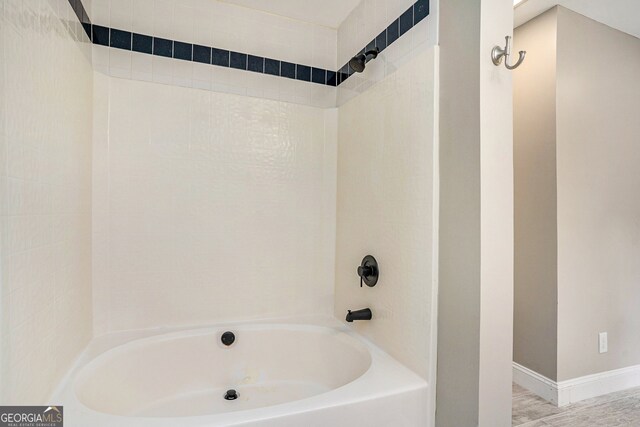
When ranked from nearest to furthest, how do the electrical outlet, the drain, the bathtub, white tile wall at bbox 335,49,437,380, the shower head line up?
1. the bathtub
2. white tile wall at bbox 335,49,437,380
3. the shower head
4. the drain
5. the electrical outlet

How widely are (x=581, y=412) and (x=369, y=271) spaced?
5.40 ft

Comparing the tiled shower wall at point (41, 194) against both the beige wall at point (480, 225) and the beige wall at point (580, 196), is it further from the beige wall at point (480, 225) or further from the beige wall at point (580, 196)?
the beige wall at point (580, 196)

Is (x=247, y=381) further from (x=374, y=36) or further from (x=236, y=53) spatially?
(x=374, y=36)

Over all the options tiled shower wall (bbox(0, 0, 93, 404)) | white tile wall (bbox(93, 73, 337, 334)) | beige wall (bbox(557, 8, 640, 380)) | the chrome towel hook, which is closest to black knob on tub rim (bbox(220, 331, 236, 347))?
white tile wall (bbox(93, 73, 337, 334))

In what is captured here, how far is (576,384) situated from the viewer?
2.14 meters

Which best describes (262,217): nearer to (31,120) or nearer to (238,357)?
(238,357)

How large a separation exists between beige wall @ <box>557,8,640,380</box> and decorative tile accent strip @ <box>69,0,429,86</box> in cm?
131

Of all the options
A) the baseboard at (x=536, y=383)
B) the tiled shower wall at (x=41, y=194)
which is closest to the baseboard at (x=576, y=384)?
the baseboard at (x=536, y=383)

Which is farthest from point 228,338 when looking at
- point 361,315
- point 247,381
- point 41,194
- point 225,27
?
point 225,27

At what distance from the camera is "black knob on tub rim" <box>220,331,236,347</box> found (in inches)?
72.9

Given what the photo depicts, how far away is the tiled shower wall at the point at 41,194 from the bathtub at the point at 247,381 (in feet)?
0.64

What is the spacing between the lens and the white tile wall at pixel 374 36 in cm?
142

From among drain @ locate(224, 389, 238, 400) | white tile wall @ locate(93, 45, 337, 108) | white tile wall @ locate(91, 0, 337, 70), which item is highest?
white tile wall @ locate(91, 0, 337, 70)

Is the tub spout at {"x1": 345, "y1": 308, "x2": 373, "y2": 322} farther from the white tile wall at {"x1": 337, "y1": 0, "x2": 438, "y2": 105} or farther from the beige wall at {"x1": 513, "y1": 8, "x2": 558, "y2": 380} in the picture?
the beige wall at {"x1": 513, "y1": 8, "x2": 558, "y2": 380}
